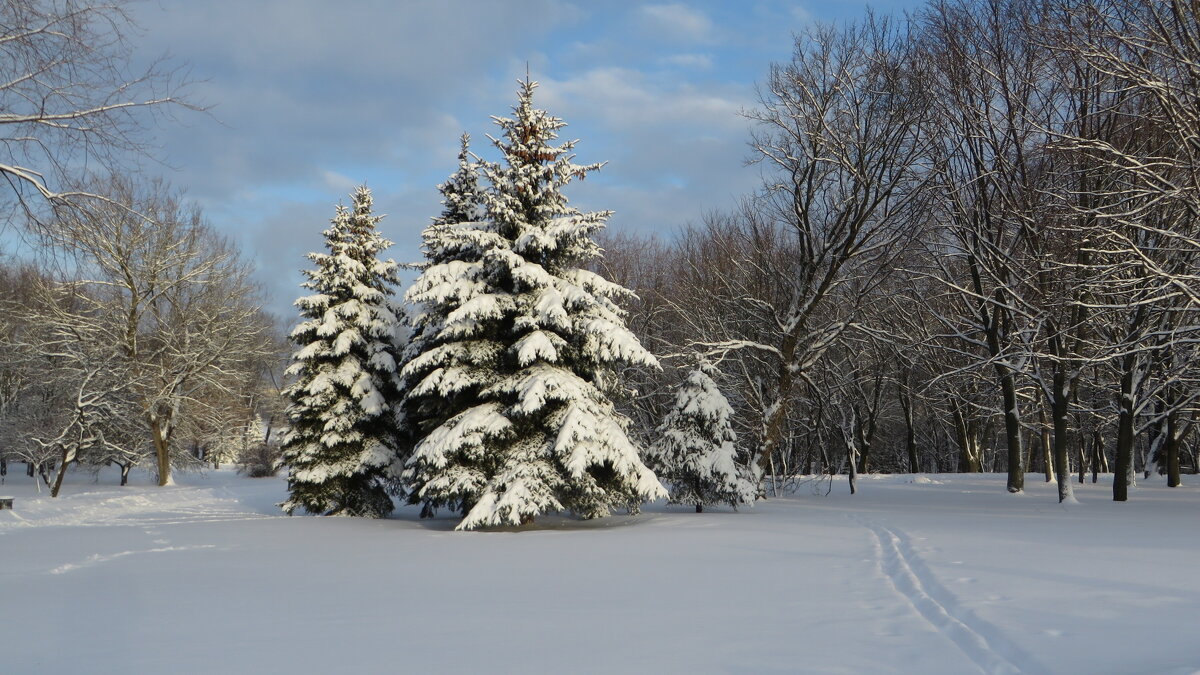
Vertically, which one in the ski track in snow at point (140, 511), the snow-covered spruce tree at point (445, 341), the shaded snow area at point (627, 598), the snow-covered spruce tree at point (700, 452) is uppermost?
the snow-covered spruce tree at point (445, 341)

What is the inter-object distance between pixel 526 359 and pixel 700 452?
584cm

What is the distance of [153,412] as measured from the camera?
3144cm

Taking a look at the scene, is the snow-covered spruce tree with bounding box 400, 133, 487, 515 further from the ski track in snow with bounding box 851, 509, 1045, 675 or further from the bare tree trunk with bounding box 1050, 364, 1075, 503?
the bare tree trunk with bounding box 1050, 364, 1075, 503

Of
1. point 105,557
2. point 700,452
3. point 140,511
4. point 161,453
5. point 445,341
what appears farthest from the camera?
point 161,453

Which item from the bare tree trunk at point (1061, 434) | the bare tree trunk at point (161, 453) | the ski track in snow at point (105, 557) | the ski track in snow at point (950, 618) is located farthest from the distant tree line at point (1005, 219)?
the bare tree trunk at point (161, 453)

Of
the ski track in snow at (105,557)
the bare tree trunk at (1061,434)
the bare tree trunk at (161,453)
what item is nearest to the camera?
the ski track in snow at (105,557)

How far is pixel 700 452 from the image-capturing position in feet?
61.2

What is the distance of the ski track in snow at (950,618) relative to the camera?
510 centimetres

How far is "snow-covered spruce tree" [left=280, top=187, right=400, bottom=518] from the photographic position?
18.8 metres

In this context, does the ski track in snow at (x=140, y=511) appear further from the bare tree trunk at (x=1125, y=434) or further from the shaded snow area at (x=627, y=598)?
the bare tree trunk at (x=1125, y=434)

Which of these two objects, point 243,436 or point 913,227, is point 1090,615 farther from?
point 243,436

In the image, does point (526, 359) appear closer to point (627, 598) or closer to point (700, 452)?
point (700, 452)

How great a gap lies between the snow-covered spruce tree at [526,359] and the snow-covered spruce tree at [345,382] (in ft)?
9.12

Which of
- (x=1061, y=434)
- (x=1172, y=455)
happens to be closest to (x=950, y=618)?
(x=1061, y=434)
